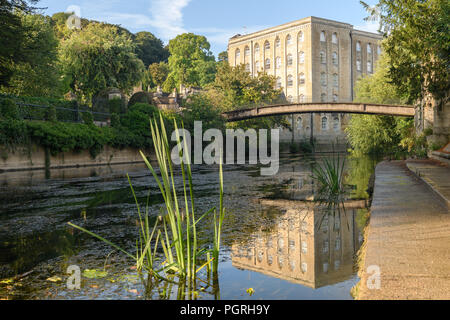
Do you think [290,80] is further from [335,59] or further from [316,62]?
[335,59]

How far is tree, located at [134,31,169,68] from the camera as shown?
79312 millimetres


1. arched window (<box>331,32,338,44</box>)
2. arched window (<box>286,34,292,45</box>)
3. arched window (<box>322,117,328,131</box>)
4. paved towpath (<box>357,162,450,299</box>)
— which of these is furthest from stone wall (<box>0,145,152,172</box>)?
arched window (<box>331,32,338,44</box>)

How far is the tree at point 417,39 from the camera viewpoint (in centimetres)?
1048

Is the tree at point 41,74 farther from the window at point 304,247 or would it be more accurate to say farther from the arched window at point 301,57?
the arched window at point 301,57

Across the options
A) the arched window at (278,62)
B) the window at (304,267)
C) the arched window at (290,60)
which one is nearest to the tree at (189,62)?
the arched window at (278,62)

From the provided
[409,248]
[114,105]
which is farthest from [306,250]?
[114,105]

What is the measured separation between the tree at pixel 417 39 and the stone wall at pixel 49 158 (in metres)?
17.1

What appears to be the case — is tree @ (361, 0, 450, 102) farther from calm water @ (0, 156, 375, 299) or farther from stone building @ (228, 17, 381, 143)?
stone building @ (228, 17, 381, 143)

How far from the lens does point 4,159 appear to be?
21.0m

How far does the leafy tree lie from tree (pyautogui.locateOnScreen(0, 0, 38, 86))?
55532mm

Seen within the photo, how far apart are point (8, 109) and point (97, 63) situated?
1617 cm

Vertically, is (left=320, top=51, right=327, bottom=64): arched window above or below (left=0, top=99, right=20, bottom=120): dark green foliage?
above
